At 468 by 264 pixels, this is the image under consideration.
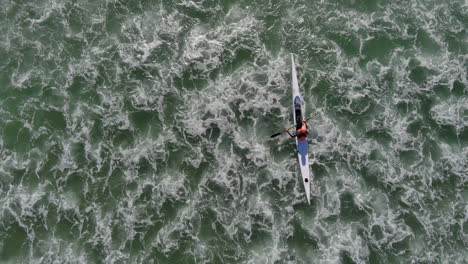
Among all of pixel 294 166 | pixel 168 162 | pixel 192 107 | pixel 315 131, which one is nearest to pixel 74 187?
pixel 168 162

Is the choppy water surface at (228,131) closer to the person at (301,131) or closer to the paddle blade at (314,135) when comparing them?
the paddle blade at (314,135)

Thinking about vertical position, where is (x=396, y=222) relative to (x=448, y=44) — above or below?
below

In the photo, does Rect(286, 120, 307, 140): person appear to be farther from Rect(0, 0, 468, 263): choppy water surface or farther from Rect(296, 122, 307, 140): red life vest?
Rect(0, 0, 468, 263): choppy water surface

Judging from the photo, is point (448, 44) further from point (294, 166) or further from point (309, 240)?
point (309, 240)

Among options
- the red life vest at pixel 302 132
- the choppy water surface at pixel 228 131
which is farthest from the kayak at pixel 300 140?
the choppy water surface at pixel 228 131

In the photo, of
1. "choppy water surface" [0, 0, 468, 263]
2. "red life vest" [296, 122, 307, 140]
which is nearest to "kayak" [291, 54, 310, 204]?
"red life vest" [296, 122, 307, 140]

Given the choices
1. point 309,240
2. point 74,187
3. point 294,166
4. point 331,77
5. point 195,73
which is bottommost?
point 309,240

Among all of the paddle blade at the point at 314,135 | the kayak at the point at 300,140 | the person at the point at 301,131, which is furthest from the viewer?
the paddle blade at the point at 314,135
